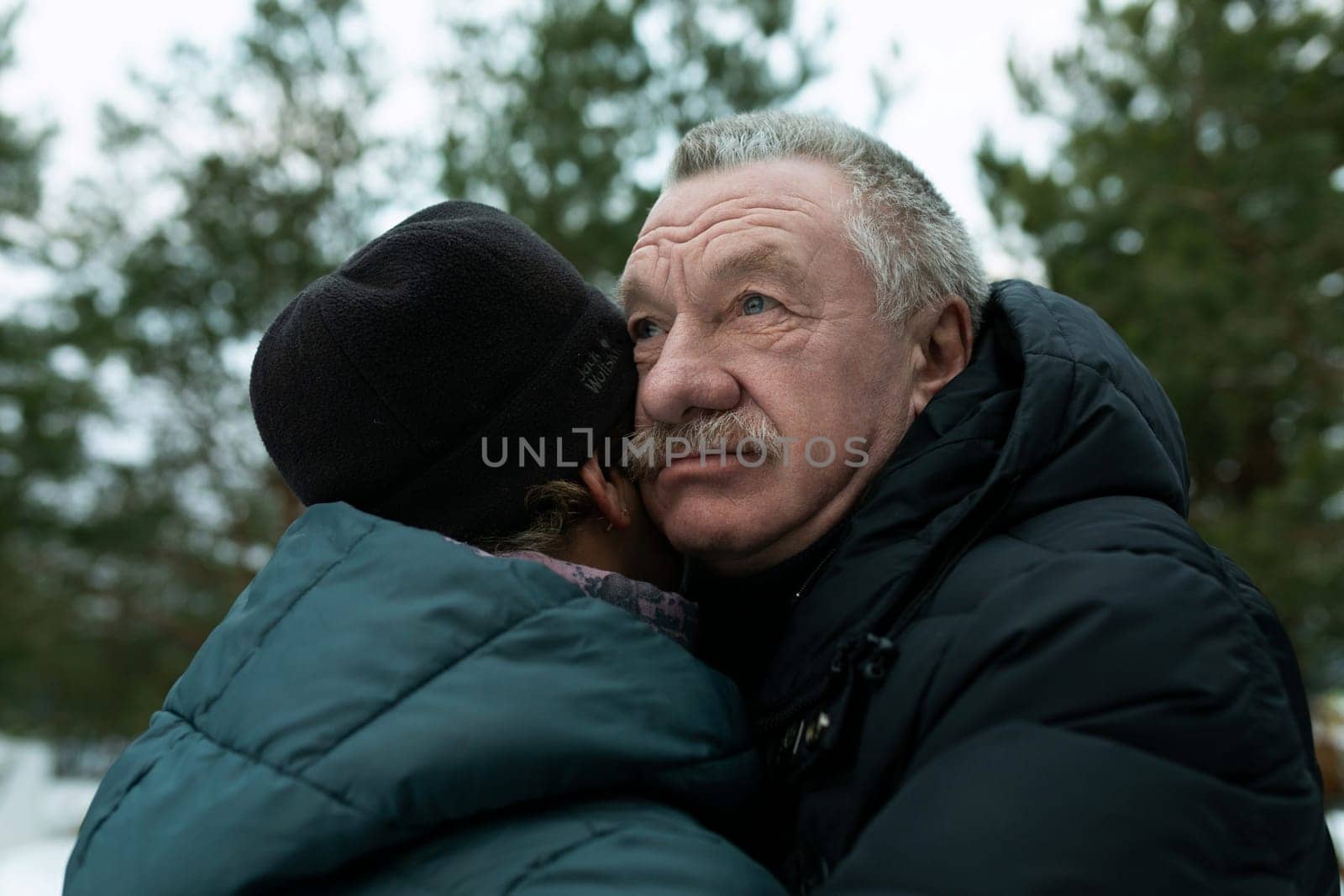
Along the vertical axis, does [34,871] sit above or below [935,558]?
below

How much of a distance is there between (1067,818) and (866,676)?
1.07 feet

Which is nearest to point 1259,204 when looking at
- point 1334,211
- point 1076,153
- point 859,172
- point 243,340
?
point 1334,211

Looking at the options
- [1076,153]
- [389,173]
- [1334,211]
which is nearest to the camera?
[1334,211]

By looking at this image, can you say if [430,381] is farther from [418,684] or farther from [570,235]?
[570,235]

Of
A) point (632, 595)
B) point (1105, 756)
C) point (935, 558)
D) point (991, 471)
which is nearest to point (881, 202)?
point (991, 471)

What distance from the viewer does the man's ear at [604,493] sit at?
68.2 inches

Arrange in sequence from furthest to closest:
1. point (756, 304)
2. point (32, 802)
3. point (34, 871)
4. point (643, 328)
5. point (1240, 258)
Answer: point (32, 802)
point (1240, 258)
point (34, 871)
point (643, 328)
point (756, 304)

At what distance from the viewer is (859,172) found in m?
1.93

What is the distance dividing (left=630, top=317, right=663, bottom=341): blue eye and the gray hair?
0.96 feet

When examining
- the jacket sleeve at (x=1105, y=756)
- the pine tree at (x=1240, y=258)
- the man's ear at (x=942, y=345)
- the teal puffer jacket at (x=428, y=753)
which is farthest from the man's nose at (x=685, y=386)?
the pine tree at (x=1240, y=258)

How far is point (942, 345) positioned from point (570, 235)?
639 centimetres

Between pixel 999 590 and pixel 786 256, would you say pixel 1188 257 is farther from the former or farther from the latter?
pixel 999 590

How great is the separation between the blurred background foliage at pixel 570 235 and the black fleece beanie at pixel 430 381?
611cm

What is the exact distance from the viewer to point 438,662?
4.00 feet
